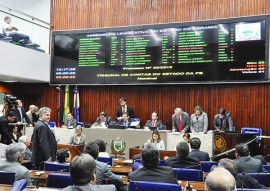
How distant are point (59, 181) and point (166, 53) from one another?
6.73m

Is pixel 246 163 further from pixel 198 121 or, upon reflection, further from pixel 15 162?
pixel 198 121

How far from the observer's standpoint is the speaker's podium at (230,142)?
7.22 metres

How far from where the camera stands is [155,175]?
10.7 ft

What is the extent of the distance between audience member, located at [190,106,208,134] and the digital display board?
2.77 feet

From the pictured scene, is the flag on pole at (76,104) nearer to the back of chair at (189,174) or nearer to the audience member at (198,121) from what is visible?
the audience member at (198,121)

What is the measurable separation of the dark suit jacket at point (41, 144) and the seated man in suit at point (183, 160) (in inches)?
69.4

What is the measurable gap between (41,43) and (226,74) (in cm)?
667

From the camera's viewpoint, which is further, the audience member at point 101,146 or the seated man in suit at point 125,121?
the seated man in suit at point 125,121

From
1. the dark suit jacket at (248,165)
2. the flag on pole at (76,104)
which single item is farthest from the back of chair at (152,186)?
the flag on pole at (76,104)

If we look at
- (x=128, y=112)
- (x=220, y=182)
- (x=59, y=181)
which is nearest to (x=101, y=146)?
(x=59, y=181)

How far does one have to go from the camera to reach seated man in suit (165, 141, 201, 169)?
4.30m

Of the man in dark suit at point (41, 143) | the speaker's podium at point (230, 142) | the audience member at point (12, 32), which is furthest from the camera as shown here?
the audience member at point (12, 32)

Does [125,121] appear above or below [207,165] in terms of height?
above

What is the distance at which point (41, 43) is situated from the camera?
1223cm
